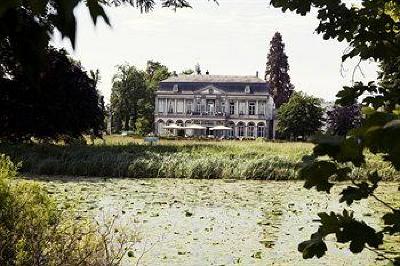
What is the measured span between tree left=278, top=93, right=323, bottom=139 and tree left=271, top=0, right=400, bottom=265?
53032mm

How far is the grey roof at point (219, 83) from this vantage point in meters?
69.7

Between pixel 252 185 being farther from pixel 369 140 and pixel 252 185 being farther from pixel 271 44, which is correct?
pixel 271 44

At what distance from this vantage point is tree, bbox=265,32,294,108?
7081cm

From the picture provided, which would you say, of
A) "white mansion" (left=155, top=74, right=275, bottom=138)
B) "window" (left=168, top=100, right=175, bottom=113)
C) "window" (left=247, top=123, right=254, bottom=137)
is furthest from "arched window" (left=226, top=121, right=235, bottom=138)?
"window" (left=168, top=100, right=175, bottom=113)

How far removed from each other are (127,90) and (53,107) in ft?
142

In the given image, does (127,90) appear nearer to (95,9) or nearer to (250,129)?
(250,129)

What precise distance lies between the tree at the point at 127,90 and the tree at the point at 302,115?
71.9ft

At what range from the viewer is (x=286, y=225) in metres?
9.62

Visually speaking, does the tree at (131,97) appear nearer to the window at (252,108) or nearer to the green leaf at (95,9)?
the window at (252,108)

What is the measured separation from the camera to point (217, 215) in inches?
413

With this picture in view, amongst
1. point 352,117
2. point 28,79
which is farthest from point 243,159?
point 352,117

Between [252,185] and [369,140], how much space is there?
15363mm

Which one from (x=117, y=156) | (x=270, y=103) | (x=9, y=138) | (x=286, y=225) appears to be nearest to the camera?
(x=286, y=225)

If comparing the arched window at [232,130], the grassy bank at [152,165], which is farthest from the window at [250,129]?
the grassy bank at [152,165]
